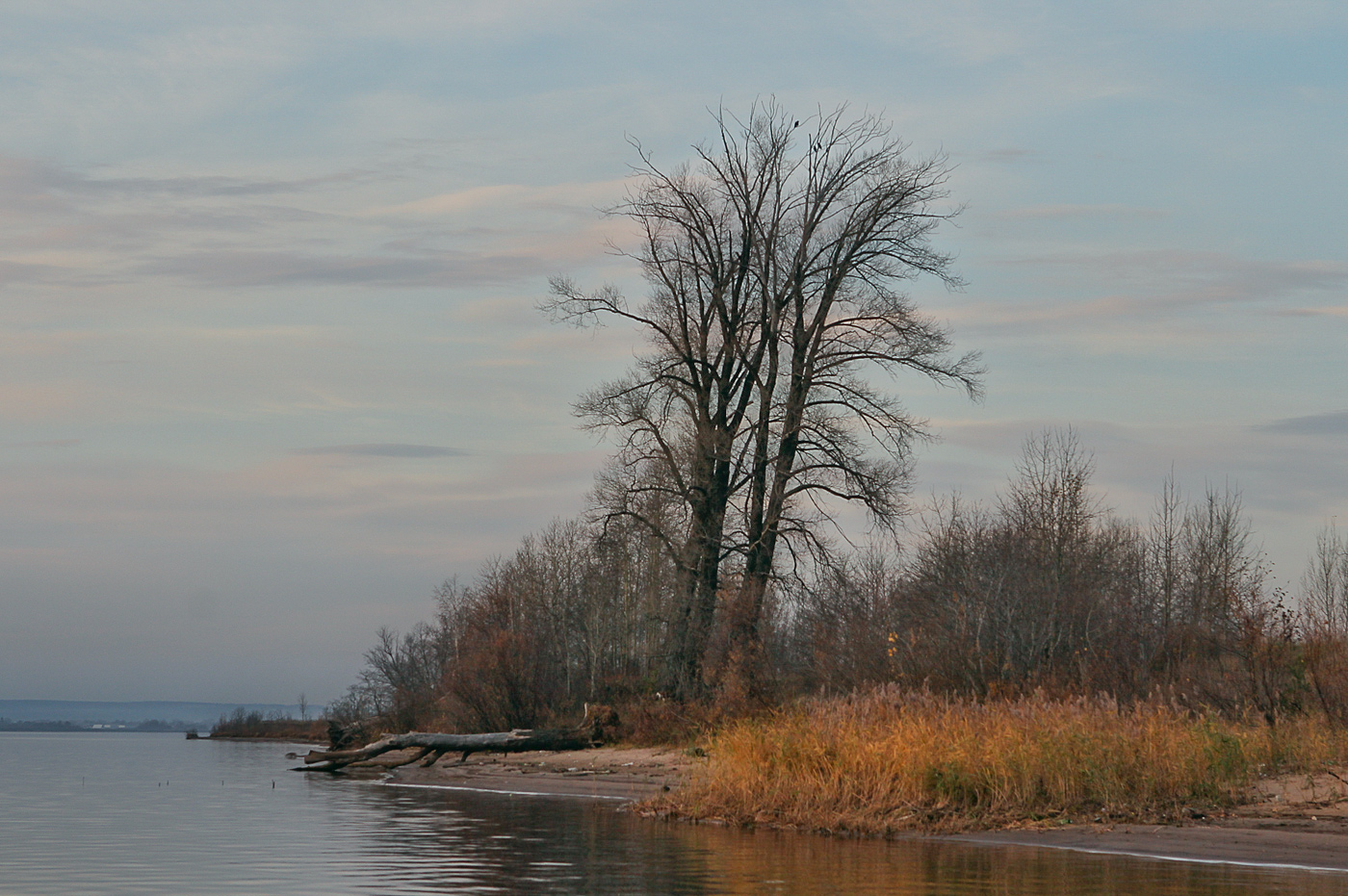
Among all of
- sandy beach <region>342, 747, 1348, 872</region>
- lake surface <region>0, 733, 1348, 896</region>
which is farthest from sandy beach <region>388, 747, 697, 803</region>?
sandy beach <region>342, 747, 1348, 872</region>

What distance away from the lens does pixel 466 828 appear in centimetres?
2147

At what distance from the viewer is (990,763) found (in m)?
20.2

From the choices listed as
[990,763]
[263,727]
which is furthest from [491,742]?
[263,727]

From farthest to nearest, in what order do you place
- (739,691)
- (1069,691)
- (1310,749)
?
(739,691) → (1069,691) → (1310,749)

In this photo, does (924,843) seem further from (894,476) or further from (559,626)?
(559,626)

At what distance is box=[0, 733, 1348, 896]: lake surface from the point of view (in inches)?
556

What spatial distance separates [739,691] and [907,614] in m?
4.80

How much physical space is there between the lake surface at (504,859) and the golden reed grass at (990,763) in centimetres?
105

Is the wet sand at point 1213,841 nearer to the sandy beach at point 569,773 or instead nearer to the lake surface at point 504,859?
the lake surface at point 504,859

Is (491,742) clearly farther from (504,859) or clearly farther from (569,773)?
(504,859)

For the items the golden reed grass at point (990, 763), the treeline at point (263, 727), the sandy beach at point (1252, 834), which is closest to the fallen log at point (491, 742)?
the sandy beach at point (1252, 834)

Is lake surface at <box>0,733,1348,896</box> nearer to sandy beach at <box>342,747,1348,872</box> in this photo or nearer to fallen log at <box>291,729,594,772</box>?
sandy beach at <box>342,747,1348,872</box>

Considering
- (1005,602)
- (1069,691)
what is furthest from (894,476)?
(1069,691)

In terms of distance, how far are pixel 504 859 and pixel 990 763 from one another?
7380 mm
